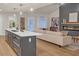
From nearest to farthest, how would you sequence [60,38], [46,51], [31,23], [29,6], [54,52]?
[29,6]
[31,23]
[54,52]
[46,51]
[60,38]

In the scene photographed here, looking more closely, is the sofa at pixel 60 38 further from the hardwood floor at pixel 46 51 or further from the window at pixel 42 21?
the window at pixel 42 21

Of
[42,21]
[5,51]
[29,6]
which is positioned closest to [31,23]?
[42,21]

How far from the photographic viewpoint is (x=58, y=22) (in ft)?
16.1

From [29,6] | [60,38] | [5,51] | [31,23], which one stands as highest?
[29,6]

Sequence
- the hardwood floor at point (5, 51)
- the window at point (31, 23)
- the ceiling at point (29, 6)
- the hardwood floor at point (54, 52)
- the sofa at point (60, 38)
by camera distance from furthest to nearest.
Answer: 1. the sofa at point (60, 38)
2. the hardwood floor at point (5, 51)
3. the hardwood floor at point (54, 52)
4. the window at point (31, 23)
5. the ceiling at point (29, 6)

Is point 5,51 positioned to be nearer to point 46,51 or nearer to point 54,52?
point 46,51

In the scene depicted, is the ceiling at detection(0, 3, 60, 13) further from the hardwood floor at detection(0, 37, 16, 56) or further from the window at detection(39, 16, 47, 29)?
the hardwood floor at detection(0, 37, 16, 56)

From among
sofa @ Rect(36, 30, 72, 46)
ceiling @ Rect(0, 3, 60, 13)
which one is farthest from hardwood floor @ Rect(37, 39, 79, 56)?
ceiling @ Rect(0, 3, 60, 13)

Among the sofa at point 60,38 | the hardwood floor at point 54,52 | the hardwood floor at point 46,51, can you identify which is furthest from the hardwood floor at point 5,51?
the sofa at point 60,38

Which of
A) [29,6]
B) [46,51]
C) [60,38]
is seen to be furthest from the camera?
[60,38]

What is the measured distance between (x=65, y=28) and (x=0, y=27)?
120 inches

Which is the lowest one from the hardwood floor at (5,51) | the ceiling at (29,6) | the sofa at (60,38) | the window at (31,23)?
the hardwood floor at (5,51)

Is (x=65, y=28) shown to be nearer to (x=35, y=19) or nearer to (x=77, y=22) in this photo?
(x=77, y=22)

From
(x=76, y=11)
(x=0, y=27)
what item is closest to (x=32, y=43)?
(x=0, y=27)
